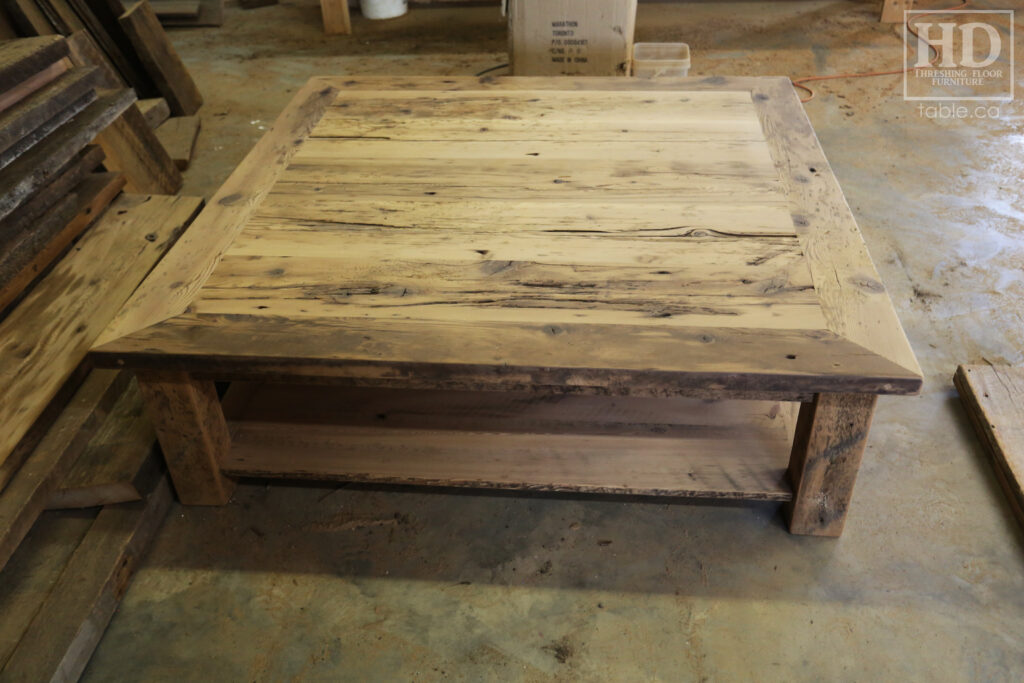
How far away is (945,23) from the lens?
4.07m

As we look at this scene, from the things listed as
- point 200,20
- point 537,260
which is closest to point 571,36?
point 537,260

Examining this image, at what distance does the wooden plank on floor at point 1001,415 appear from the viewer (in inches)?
65.1

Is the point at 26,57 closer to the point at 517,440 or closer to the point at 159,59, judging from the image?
the point at 159,59

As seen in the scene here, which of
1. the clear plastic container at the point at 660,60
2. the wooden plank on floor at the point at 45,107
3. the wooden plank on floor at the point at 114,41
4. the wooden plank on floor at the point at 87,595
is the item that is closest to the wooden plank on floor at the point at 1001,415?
the clear plastic container at the point at 660,60

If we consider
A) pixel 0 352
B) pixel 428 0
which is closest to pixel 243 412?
pixel 0 352

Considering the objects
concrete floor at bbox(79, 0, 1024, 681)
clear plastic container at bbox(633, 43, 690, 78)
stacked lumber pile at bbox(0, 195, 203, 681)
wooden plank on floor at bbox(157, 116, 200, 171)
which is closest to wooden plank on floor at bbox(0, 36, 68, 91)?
stacked lumber pile at bbox(0, 195, 203, 681)

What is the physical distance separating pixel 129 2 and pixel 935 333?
3509 millimetres

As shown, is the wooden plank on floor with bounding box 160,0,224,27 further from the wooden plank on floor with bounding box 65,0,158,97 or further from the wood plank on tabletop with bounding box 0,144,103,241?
the wood plank on tabletop with bounding box 0,144,103,241

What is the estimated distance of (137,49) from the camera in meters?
3.22

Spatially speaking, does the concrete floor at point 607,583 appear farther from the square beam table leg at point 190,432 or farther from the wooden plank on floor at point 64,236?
the wooden plank on floor at point 64,236

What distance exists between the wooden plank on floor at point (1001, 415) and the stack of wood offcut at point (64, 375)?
1810 mm

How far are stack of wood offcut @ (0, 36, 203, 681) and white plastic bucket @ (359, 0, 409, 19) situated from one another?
245 centimetres

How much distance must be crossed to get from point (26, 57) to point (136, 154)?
59 centimetres

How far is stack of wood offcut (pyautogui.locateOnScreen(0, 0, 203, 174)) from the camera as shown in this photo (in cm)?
281
